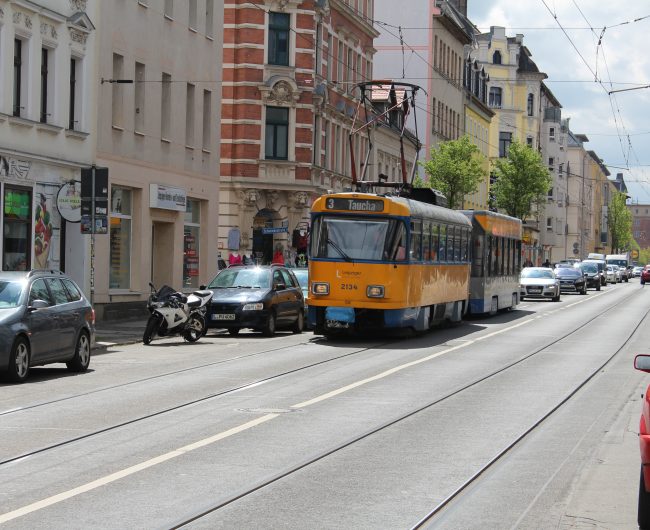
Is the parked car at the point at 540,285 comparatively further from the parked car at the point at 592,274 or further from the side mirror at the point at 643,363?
the side mirror at the point at 643,363

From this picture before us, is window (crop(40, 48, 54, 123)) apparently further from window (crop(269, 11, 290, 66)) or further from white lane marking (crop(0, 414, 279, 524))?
window (crop(269, 11, 290, 66))

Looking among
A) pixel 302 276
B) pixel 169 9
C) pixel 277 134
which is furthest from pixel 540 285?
pixel 302 276

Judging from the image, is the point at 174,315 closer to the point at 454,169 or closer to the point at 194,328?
the point at 194,328

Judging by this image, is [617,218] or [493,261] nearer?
[493,261]

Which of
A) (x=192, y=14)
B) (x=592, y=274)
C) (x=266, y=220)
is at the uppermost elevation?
(x=192, y=14)

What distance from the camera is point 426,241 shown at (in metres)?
31.6

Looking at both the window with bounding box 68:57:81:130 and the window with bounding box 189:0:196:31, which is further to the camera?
the window with bounding box 189:0:196:31

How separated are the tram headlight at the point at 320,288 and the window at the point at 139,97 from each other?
37.8 ft

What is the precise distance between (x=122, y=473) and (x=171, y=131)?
3151 cm

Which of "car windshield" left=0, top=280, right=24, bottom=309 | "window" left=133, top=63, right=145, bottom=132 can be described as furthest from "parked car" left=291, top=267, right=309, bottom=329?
"car windshield" left=0, top=280, right=24, bottom=309

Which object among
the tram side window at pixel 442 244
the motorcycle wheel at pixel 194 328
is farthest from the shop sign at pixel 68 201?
the tram side window at pixel 442 244

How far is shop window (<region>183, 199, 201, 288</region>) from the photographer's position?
43.9m

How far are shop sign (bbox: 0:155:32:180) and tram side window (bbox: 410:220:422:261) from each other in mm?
8754

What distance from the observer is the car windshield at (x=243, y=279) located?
104ft
